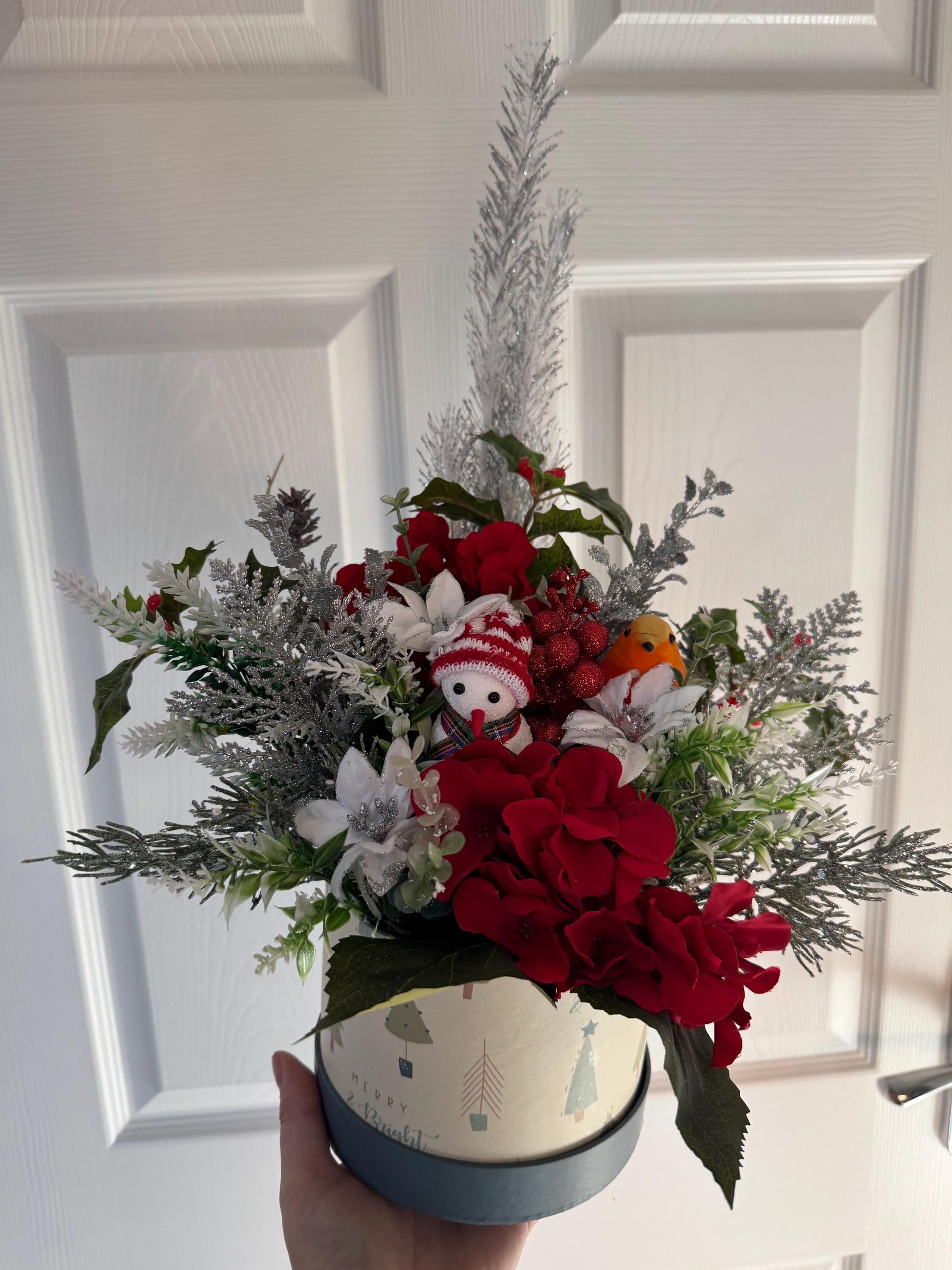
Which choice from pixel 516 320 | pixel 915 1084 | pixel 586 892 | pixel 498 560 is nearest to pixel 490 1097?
pixel 586 892

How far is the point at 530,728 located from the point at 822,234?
19.9 inches

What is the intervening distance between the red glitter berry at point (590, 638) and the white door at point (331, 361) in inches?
11.9

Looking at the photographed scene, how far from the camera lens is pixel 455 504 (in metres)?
0.47

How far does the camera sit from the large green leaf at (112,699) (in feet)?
1.32

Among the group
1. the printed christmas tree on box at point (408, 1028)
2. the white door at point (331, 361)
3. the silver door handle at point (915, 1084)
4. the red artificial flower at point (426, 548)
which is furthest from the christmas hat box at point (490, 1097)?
the silver door handle at point (915, 1084)

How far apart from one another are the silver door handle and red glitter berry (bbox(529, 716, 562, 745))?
0.68 meters

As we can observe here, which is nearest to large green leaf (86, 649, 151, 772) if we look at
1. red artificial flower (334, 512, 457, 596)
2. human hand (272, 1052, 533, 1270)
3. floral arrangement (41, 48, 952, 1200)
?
floral arrangement (41, 48, 952, 1200)

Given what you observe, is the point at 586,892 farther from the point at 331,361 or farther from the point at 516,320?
the point at 331,361

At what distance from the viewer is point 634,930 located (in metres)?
0.33

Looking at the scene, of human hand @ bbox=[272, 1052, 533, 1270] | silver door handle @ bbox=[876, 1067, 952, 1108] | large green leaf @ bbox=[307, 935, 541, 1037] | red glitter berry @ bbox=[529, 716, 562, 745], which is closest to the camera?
large green leaf @ bbox=[307, 935, 541, 1037]

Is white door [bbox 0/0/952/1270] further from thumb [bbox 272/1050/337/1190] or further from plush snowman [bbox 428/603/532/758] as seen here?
plush snowman [bbox 428/603/532/758]

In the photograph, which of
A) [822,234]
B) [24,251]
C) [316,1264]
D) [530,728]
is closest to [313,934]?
[316,1264]

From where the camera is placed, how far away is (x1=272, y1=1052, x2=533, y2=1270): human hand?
0.52m

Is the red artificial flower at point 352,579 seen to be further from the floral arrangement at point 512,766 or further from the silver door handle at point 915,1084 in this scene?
the silver door handle at point 915,1084
